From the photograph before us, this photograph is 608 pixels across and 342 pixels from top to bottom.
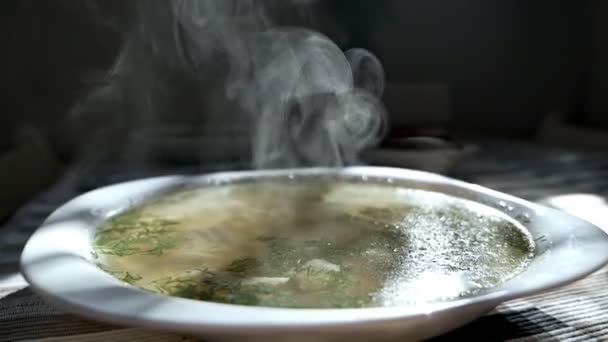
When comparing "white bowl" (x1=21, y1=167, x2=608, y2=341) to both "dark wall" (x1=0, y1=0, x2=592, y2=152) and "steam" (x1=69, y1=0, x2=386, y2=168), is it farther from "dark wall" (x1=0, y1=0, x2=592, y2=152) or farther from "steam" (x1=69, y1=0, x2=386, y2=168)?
"dark wall" (x1=0, y1=0, x2=592, y2=152)

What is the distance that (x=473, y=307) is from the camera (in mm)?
504

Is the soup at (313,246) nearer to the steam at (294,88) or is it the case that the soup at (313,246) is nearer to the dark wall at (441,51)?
the steam at (294,88)

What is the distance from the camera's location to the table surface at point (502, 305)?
2.08ft

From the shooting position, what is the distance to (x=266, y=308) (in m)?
0.49

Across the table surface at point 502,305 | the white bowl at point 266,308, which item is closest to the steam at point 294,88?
the table surface at point 502,305

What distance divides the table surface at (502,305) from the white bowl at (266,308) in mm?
80

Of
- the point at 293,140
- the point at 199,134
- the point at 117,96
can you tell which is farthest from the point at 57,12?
the point at 293,140

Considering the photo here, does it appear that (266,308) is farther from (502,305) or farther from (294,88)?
(294,88)

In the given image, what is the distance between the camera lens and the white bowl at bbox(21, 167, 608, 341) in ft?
1.51

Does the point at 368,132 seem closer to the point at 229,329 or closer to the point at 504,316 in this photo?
the point at 504,316

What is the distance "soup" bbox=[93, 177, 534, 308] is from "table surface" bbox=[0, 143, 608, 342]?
2.5 inches

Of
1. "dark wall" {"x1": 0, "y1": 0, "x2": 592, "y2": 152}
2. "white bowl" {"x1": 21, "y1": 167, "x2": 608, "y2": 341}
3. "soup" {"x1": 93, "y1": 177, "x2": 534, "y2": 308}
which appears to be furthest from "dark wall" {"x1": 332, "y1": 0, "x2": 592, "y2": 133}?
"white bowl" {"x1": 21, "y1": 167, "x2": 608, "y2": 341}

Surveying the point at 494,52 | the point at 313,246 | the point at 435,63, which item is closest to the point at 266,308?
the point at 313,246

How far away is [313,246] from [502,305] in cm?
25
